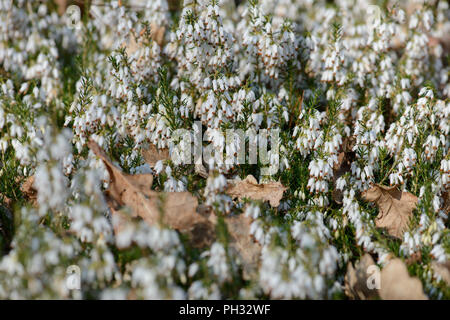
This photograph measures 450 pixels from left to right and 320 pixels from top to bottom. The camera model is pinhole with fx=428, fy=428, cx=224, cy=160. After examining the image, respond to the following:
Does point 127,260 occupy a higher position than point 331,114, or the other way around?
point 331,114

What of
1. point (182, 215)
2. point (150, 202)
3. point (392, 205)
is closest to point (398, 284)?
point (392, 205)

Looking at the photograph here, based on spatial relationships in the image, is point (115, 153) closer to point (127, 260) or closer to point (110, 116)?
point (110, 116)

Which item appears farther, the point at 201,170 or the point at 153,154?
the point at 153,154

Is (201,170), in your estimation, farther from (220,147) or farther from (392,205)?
(392,205)

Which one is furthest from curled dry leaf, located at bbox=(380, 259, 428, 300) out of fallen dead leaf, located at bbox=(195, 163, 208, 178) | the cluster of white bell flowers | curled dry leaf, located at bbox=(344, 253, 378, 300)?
fallen dead leaf, located at bbox=(195, 163, 208, 178)
